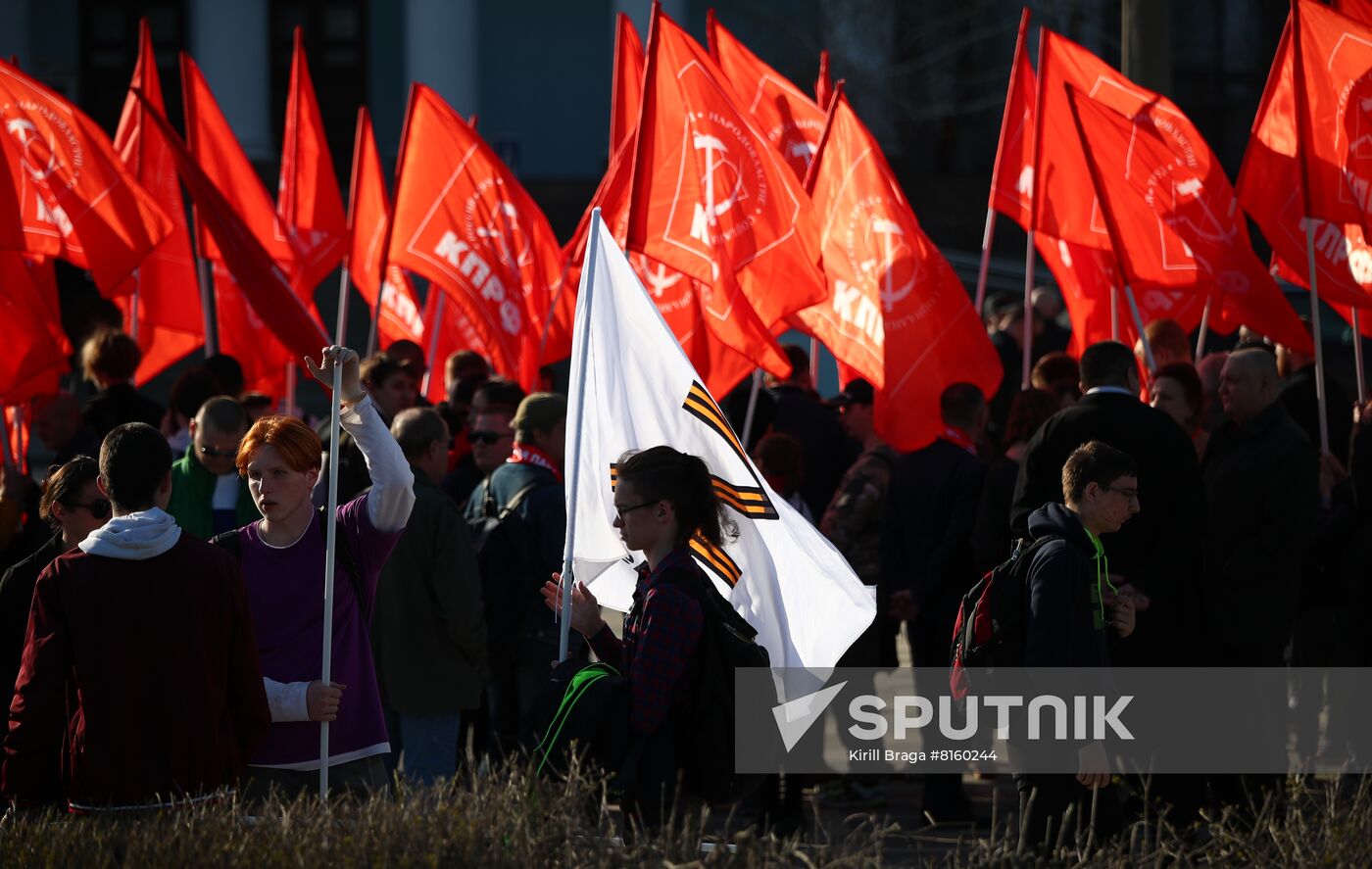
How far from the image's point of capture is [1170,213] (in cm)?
908

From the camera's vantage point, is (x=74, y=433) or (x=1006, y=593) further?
(x=74, y=433)

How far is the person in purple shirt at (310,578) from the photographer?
484 cm

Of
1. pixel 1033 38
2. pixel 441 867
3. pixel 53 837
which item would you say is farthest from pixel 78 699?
pixel 1033 38

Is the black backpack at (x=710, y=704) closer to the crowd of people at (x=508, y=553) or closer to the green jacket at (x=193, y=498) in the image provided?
the crowd of people at (x=508, y=553)

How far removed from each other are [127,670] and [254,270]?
3369 mm

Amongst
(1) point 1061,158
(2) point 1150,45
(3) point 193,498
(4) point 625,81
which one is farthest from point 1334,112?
(3) point 193,498

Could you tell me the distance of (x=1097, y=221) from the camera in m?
9.55

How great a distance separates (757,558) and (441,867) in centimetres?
138

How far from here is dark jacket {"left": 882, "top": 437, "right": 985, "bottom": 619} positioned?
752 centimetres

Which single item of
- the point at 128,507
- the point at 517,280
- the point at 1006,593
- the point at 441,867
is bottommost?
the point at 441,867

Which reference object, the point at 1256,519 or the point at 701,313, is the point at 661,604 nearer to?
the point at 1256,519

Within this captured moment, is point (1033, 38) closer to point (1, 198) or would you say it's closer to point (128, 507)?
Answer: point (1, 198)

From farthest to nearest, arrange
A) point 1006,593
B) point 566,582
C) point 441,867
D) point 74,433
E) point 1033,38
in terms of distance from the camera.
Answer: point 1033,38
point 74,433
point 1006,593
point 566,582
point 441,867

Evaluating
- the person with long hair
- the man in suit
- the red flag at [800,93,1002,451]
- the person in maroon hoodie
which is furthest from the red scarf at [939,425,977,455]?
the person in maroon hoodie
